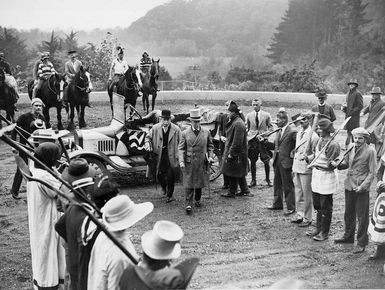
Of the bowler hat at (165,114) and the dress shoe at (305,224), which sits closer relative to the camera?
the dress shoe at (305,224)

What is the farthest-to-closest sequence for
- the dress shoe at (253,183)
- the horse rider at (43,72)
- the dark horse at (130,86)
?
the dark horse at (130,86) → the horse rider at (43,72) → the dress shoe at (253,183)

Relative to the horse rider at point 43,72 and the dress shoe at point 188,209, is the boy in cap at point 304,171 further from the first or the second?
the horse rider at point 43,72

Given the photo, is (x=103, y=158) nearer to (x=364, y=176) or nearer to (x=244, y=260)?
(x=244, y=260)

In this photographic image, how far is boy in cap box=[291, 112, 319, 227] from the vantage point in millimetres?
7852

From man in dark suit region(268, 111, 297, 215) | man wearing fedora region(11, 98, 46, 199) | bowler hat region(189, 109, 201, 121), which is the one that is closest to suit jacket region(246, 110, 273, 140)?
man in dark suit region(268, 111, 297, 215)

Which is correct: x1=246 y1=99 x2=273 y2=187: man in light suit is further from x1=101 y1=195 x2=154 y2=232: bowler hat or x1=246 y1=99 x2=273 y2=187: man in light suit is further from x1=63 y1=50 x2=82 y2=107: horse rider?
x1=101 y1=195 x2=154 y2=232: bowler hat

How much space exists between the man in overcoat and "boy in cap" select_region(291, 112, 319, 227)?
1500 millimetres

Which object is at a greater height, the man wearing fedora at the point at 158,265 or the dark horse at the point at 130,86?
the dark horse at the point at 130,86

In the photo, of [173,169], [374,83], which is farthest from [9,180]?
[374,83]

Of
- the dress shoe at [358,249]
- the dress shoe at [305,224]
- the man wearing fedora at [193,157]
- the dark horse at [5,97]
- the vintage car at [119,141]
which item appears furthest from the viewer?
the dark horse at [5,97]

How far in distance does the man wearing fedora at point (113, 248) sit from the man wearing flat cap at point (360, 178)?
3.81m

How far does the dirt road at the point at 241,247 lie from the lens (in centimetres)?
618

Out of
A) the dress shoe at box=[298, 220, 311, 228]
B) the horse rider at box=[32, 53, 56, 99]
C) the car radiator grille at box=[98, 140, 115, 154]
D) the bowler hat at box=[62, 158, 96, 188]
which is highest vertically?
the horse rider at box=[32, 53, 56, 99]

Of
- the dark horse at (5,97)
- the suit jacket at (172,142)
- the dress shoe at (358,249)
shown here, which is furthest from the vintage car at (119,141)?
the dark horse at (5,97)
